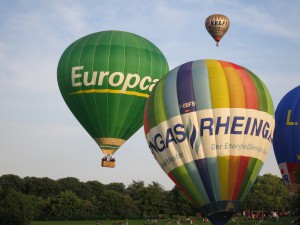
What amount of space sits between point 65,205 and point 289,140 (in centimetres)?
5837

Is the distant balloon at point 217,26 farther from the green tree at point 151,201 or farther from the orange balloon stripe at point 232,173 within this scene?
the green tree at point 151,201

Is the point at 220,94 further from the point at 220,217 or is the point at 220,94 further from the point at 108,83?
the point at 108,83

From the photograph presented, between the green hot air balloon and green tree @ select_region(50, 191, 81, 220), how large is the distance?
2068 inches

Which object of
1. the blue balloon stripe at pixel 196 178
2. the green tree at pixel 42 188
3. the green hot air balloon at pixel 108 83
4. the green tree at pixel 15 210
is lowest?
the blue balloon stripe at pixel 196 178

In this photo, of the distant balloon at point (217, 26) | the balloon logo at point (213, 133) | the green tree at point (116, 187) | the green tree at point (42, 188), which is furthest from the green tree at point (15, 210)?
the green tree at point (116, 187)

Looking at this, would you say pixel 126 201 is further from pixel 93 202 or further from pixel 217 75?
pixel 217 75

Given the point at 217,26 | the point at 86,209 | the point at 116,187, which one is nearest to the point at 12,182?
the point at 116,187

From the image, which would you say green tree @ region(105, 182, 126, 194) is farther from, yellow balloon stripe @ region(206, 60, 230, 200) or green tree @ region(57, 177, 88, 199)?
yellow balloon stripe @ region(206, 60, 230, 200)

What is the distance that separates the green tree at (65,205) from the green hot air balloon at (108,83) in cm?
5253

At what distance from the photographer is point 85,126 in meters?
40.7

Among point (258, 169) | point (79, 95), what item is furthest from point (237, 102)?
point (79, 95)

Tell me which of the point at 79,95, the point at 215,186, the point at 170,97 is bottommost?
the point at 215,186

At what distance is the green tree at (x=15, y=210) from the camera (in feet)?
198

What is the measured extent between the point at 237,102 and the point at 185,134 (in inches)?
119
